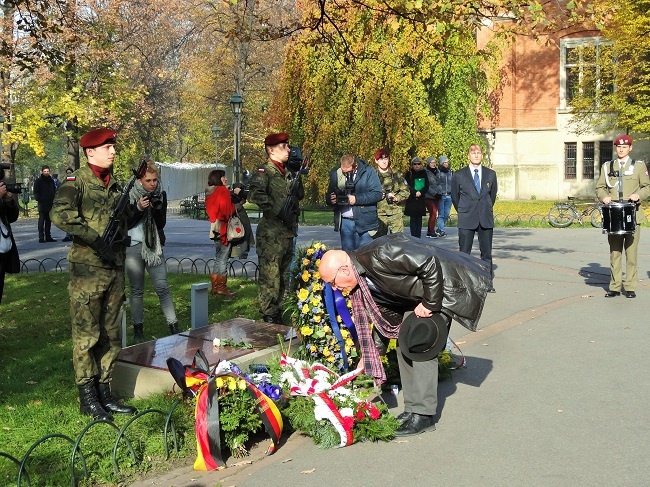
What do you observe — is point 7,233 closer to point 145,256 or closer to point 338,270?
point 145,256

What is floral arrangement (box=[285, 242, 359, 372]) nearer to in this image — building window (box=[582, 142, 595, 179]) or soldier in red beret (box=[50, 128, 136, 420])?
soldier in red beret (box=[50, 128, 136, 420])

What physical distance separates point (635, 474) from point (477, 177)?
24.7 feet

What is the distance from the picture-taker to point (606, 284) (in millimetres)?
12273

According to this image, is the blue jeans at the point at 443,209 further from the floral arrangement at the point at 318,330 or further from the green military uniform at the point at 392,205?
the floral arrangement at the point at 318,330

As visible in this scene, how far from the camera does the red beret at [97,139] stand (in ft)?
19.2

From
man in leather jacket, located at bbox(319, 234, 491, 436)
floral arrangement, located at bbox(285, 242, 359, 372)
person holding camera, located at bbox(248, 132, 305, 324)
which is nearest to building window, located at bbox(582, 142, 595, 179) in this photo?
person holding camera, located at bbox(248, 132, 305, 324)

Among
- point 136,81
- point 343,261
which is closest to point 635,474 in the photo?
point 343,261

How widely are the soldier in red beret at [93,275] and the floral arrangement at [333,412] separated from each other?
122 cm

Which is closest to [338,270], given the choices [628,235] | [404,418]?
[404,418]

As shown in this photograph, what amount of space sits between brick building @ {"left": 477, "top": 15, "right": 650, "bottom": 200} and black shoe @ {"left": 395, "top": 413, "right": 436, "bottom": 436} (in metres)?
34.2

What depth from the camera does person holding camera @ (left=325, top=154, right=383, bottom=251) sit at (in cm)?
1140

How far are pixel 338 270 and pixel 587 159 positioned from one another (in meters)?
36.2

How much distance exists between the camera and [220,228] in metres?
11.7

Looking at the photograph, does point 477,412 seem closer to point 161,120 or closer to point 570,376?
point 570,376
